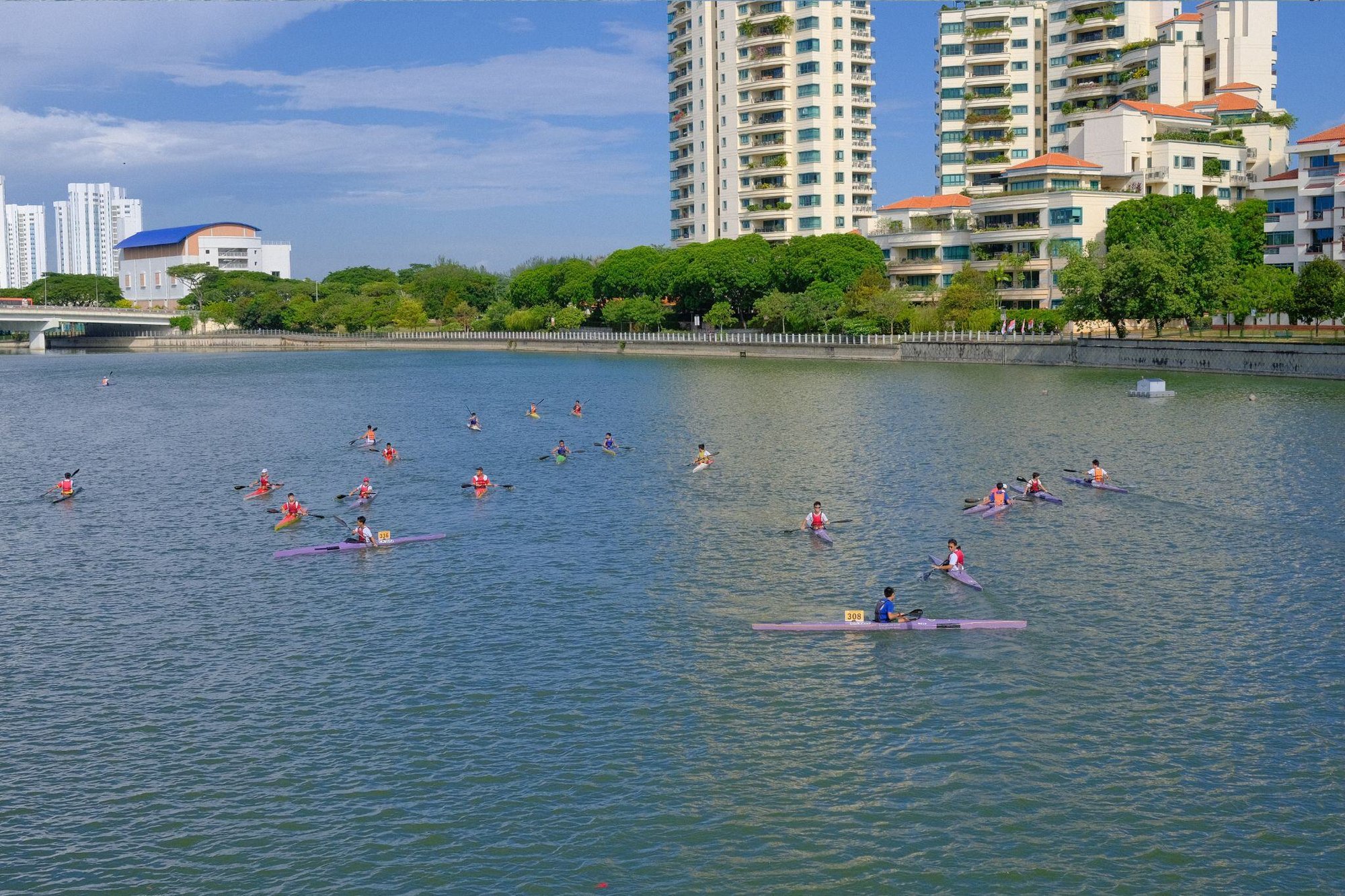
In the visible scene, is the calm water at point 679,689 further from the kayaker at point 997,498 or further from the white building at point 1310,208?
the white building at point 1310,208

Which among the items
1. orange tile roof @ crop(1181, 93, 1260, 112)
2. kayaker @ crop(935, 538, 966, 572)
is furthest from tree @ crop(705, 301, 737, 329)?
kayaker @ crop(935, 538, 966, 572)

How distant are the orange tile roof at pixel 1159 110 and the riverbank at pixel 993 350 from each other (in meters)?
35.2

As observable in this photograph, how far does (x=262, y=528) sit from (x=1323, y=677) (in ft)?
117

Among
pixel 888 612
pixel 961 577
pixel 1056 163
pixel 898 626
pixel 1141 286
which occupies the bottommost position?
pixel 898 626

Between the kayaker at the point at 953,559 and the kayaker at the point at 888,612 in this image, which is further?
the kayaker at the point at 953,559

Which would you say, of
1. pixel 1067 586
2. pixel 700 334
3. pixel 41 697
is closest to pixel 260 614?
pixel 41 697

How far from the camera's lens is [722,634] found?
32188 millimetres

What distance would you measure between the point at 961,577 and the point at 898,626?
544 centimetres

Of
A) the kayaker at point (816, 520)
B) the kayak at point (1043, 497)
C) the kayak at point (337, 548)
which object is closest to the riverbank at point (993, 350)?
the kayak at point (1043, 497)

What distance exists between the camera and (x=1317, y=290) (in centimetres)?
9469

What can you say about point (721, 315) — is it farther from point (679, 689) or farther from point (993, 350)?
point (679, 689)

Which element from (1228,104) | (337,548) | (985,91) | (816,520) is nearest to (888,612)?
(816,520)

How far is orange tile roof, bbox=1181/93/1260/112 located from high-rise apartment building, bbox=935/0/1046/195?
19646mm

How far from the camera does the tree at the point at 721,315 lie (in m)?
147
